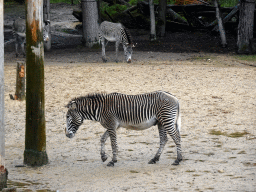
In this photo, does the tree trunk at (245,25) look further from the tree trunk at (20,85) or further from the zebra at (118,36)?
the tree trunk at (20,85)

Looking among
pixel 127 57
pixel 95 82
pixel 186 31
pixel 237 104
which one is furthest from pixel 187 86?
pixel 186 31

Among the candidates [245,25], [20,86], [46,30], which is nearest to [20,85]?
[20,86]

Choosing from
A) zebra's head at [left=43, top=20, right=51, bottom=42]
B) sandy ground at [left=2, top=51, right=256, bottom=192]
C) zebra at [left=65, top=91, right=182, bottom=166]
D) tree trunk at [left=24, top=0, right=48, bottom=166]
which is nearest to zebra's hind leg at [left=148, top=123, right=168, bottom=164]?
zebra at [left=65, top=91, right=182, bottom=166]

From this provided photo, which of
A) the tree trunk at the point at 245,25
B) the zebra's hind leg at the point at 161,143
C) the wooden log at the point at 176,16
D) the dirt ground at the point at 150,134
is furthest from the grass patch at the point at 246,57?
the zebra's hind leg at the point at 161,143

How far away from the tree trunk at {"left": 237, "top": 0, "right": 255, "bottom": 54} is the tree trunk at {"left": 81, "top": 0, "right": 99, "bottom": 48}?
6.83 meters

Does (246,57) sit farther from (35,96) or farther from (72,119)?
(35,96)

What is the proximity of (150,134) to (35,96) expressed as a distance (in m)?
2.86

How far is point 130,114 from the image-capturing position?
6.91 m

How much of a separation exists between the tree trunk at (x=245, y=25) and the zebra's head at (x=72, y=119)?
489 inches

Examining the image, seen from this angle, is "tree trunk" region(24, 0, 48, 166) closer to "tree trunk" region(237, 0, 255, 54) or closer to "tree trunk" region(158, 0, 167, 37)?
"tree trunk" region(237, 0, 255, 54)

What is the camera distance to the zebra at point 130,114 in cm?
681

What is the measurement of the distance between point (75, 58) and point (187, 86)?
21.0ft

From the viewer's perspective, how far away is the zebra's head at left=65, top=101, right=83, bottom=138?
6.99 m

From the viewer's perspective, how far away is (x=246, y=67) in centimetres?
1473
